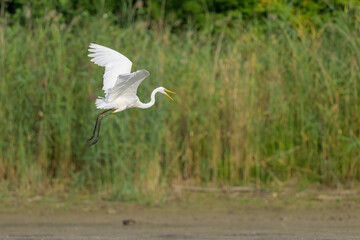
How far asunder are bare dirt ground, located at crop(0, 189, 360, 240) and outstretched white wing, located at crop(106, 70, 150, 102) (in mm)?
1892

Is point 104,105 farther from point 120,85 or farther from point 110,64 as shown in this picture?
point 110,64

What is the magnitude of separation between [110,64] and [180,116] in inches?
106

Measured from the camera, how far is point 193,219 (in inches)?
281

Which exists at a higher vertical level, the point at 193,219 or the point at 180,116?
the point at 180,116

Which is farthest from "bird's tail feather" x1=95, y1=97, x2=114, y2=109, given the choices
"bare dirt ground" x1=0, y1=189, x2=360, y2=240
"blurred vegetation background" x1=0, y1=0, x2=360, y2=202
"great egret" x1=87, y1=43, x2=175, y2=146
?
"blurred vegetation background" x1=0, y1=0, x2=360, y2=202

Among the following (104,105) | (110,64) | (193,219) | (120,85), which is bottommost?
(193,219)

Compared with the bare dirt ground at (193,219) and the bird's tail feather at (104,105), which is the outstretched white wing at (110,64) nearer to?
the bird's tail feather at (104,105)

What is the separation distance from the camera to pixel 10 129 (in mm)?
7699

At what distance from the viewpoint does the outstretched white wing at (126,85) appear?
14.2 ft

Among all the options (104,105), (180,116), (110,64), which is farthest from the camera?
(180,116)

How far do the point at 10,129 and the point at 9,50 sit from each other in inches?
35.8

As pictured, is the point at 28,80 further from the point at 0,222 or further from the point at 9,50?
the point at 0,222

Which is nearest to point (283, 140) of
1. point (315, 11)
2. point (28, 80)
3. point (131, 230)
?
point (131, 230)

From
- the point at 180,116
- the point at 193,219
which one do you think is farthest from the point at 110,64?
the point at 180,116
